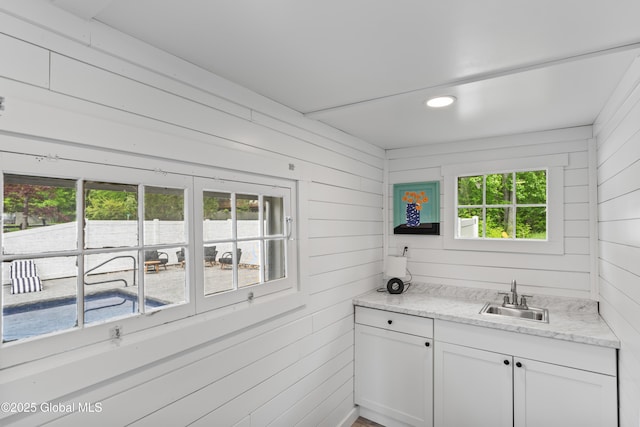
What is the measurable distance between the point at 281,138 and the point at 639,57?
1.71m

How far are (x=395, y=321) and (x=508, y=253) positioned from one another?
1.10 metres

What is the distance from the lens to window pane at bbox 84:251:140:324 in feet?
4.06

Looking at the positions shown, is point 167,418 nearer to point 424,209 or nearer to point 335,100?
point 335,100

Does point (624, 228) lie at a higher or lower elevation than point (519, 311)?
higher

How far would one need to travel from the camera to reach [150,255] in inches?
56.2

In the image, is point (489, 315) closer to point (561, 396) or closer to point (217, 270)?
point (561, 396)

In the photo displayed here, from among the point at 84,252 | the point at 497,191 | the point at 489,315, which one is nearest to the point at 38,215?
the point at 84,252

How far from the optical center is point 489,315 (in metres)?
2.42

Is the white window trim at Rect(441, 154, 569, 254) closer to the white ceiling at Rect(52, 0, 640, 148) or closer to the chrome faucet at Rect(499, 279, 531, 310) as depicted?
the chrome faucet at Rect(499, 279, 531, 310)

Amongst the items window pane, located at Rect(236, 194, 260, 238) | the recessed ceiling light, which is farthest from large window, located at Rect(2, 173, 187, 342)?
the recessed ceiling light

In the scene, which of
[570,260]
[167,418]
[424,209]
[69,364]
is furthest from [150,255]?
[570,260]

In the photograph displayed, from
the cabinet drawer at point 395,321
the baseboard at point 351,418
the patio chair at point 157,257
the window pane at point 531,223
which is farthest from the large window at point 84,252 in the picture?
the window pane at point 531,223

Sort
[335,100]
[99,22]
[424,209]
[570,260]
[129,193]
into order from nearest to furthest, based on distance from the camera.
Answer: [99,22] → [129,193] → [335,100] → [570,260] → [424,209]

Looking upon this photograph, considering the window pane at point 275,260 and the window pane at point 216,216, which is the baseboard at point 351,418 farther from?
the window pane at point 216,216
